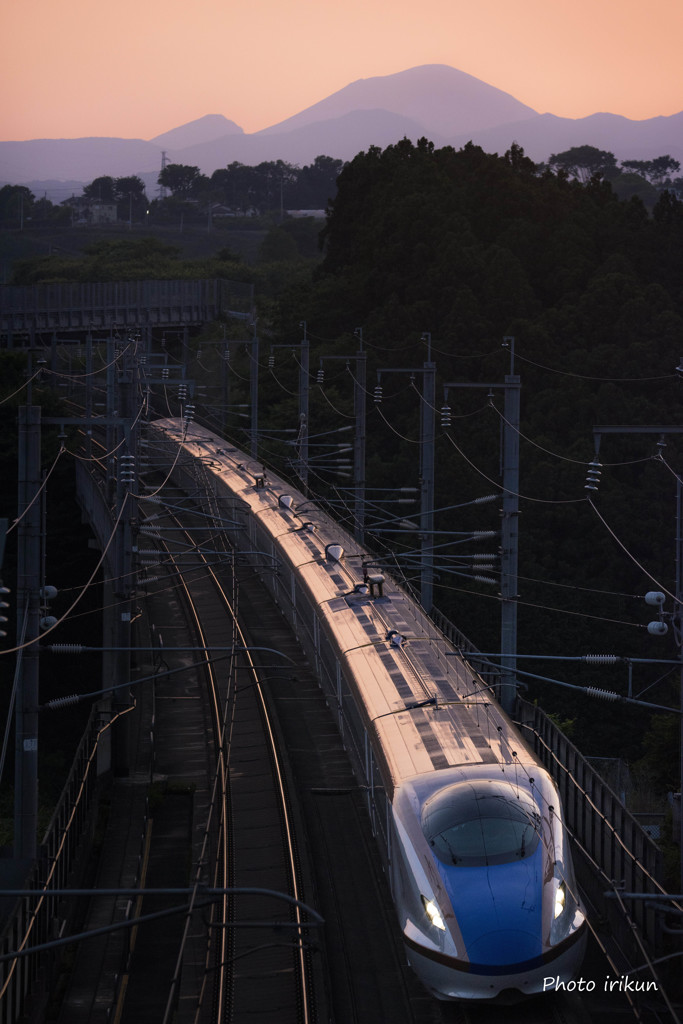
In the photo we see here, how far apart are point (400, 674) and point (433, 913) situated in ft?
20.0

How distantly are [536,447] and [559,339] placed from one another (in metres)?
10.0

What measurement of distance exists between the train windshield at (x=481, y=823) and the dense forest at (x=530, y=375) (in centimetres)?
1295

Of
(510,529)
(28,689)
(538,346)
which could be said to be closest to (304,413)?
(538,346)

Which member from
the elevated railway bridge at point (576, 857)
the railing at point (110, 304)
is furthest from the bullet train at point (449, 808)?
the railing at point (110, 304)

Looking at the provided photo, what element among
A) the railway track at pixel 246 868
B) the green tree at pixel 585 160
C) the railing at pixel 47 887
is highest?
the green tree at pixel 585 160

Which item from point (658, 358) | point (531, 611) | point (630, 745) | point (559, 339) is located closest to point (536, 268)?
point (559, 339)

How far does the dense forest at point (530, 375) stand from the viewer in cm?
4541

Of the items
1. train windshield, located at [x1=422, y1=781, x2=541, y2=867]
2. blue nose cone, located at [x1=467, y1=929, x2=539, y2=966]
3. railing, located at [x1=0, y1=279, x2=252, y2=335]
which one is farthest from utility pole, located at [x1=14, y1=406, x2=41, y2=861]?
railing, located at [x1=0, y1=279, x2=252, y2=335]

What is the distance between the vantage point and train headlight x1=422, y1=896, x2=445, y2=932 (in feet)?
46.6

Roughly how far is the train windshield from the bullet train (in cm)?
2

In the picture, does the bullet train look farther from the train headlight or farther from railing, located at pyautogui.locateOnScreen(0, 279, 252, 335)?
railing, located at pyautogui.locateOnScreen(0, 279, 252, 335)

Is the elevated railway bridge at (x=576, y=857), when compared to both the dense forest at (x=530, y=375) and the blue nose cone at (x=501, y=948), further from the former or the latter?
the dense forest at (x=530, y=375)

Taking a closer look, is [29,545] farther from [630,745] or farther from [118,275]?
[118,275]

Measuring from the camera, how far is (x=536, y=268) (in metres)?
65.0
